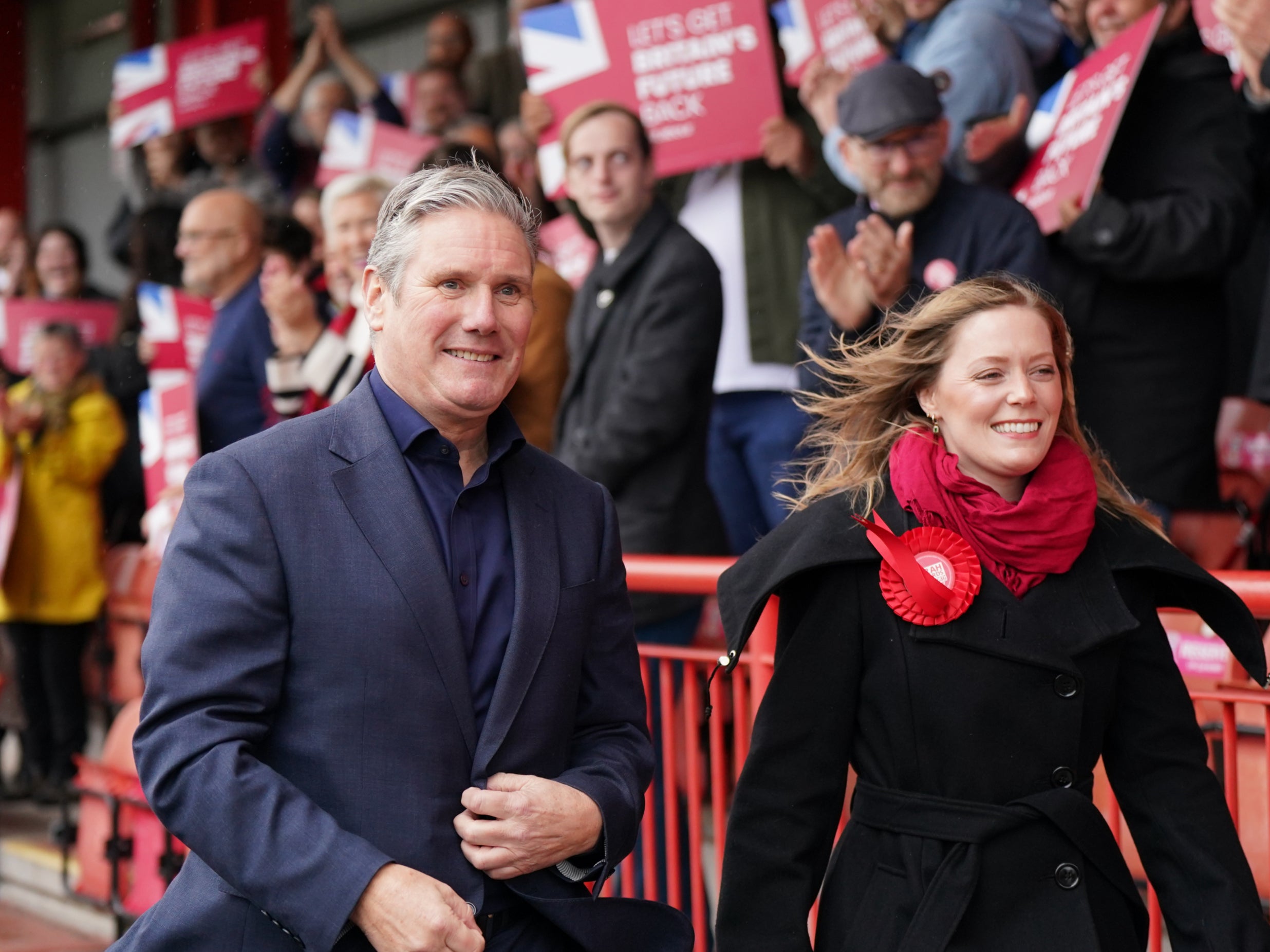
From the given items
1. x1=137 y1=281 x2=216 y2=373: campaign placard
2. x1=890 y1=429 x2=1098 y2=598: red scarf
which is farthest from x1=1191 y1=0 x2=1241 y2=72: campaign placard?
x1=137 y1=281 x2=216 y2=373: campaign placard

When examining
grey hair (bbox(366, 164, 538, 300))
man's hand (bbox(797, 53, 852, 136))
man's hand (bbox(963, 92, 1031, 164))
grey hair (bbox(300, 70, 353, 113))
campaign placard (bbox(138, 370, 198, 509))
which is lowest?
campaign placard (bbox(138, 370, 198, 509))

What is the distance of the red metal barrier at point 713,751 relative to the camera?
10.7 feet

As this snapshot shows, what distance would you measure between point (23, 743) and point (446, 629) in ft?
19.4

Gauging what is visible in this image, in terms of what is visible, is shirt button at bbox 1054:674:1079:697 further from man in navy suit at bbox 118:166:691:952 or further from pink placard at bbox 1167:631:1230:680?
pink placard at bbox 1167:631:1230:680

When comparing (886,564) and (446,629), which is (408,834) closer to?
(446,629)

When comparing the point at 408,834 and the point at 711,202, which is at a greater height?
the point at 711,202

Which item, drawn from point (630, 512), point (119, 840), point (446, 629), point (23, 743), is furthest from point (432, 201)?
point (23, 743)

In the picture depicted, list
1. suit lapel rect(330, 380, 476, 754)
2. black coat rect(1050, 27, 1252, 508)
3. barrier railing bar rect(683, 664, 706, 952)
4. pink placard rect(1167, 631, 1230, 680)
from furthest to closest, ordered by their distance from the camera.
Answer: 1. black coat rect(1050, 27, 1252, 508)
2. pink placard rect(1167, 631, 1230, 680)
3. barrier railing bar rect(683, 664, 706, 952)
4. suit lapel rect(330, 380, 476, 754)

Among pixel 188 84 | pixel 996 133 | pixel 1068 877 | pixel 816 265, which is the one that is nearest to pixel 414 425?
pixel 1068 877

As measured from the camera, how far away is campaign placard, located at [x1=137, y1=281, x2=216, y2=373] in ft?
23.0

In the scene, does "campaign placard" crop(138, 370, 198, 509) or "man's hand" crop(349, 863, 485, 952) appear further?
"campaign placard" crop(138, 370, 198, 509)

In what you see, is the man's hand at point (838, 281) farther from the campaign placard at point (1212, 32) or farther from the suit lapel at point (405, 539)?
the suit lapel at point (405, 539)

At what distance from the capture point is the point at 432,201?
2234mm

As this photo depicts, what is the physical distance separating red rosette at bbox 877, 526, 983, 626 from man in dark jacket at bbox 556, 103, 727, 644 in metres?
2.11
